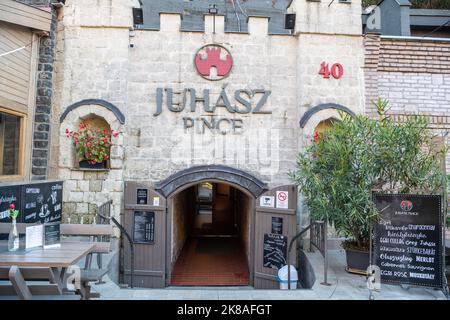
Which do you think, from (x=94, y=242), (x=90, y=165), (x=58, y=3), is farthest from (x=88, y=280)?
(x=58, y=3)

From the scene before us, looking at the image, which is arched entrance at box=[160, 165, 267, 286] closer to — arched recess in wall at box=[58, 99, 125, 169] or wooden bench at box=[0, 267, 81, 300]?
arched recess in wall at box=[58, 99, 125, 169]

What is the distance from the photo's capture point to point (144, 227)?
713cm

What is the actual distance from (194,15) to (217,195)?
288 inches

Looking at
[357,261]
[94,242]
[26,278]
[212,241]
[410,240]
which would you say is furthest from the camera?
[212,241]

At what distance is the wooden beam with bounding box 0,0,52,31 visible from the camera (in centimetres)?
626

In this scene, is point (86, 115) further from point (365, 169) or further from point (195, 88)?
point (365, 169)

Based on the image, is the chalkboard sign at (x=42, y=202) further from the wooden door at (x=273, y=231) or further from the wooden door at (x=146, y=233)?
the wooden door at (x=273, y=231)

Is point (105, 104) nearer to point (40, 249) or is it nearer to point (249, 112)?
point (249, 112)

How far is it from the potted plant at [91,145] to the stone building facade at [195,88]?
0.17 metres

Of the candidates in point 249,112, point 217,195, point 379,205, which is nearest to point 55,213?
point 249,112

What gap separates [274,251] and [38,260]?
461cm

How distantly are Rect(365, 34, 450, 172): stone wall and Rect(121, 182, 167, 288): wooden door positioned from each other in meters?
5.56

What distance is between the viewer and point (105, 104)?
7.22 meters

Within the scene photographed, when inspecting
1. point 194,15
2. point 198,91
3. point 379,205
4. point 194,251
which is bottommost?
point 194,251
